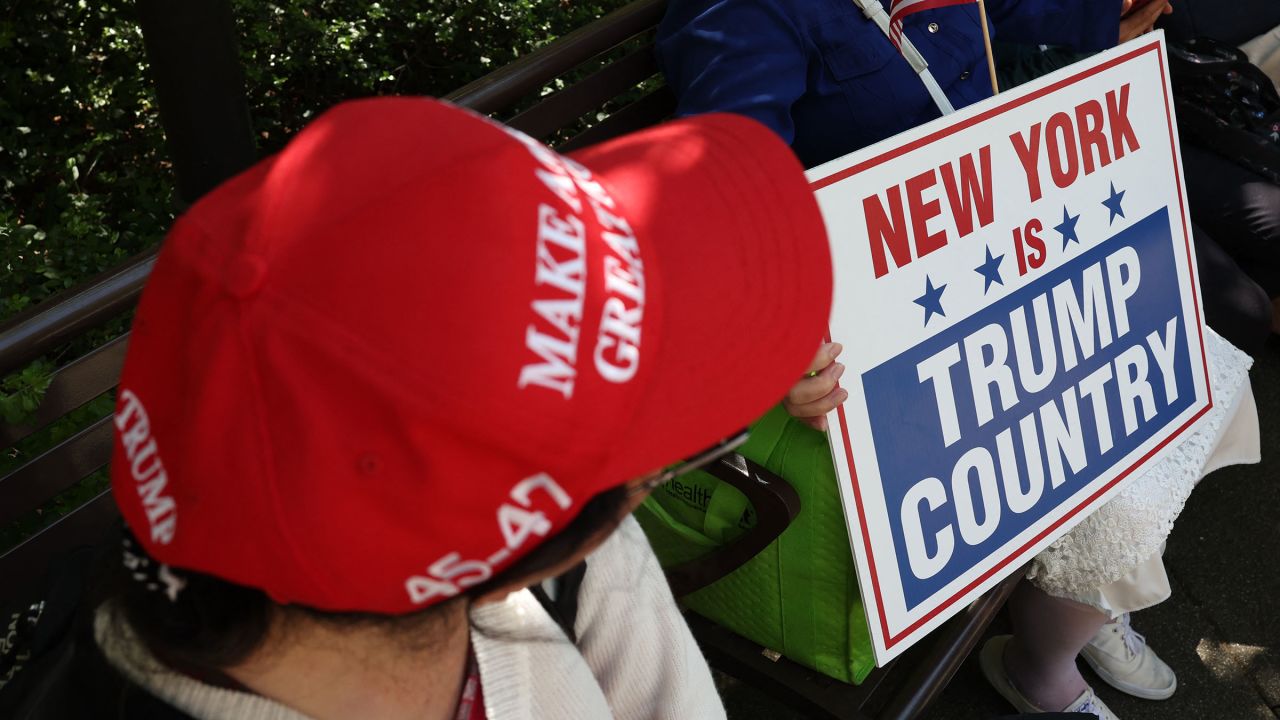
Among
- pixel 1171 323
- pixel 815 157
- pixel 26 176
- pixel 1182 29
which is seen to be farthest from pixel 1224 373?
pixel 26 176

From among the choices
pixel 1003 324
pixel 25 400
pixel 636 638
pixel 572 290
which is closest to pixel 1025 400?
pixel 1003 324

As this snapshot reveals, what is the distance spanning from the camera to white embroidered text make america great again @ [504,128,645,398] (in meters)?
0.79

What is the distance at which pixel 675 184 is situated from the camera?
38.0 inches

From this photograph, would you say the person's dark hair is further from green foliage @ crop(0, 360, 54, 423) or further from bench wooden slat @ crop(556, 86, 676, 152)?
bench wooden slat @ crop(556, 86, 676, 152)

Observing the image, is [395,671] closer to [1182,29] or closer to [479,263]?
[479,263]

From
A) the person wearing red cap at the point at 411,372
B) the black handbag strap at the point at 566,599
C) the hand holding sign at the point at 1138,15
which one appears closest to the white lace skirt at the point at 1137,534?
the hand holding sign at the point at 1138,15

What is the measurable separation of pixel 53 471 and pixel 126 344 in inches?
8.3

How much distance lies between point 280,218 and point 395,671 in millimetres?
505

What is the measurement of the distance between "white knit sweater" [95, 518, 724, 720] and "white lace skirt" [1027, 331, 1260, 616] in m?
1.01

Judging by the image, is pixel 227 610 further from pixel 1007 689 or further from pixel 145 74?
pixel 145 74

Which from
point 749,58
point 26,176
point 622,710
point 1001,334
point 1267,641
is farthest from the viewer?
point 26,176

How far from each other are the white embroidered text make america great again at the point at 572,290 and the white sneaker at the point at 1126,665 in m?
2.25

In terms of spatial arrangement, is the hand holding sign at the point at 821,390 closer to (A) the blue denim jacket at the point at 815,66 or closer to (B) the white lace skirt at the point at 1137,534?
(A) the blue denim jacket at the point at 815,66

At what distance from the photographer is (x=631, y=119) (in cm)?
262
